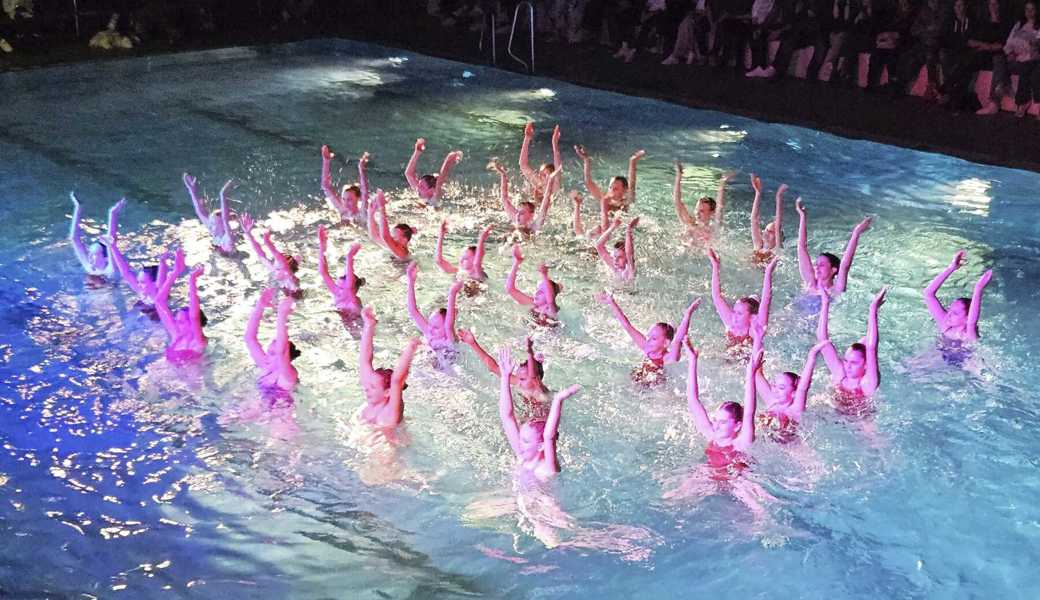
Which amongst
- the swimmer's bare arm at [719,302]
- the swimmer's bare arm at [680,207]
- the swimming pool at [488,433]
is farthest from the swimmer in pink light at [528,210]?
the swimmer's bare arm at [719,302]

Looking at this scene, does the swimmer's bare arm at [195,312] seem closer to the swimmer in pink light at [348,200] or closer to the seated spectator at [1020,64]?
the swimmer in pink light at [348,200]

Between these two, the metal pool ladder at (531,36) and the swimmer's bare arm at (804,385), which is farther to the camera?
the metal pool ladder at (531,36)

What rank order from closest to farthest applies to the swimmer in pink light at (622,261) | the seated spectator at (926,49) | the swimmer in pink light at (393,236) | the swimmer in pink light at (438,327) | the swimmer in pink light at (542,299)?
the swimmer in pink light at (438,327) < the swimmer in pink light at (542,299) < the swimmer in pink light at (622,261) < the swimmer in pink light at (393,236) < the seated spectator at (926,49)

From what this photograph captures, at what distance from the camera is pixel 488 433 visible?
6.84m

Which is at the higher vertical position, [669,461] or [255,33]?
[255,33]

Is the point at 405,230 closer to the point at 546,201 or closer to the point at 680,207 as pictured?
the point at 546,201

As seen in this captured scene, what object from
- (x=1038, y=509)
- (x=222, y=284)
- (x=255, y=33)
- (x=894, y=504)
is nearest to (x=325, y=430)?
(x=222, y=284)

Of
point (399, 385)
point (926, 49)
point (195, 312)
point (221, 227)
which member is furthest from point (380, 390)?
point (926, 49)

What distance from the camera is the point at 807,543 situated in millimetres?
5848

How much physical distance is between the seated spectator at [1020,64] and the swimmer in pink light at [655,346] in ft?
27.4

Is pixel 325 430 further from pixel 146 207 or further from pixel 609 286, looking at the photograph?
pixel 146 207

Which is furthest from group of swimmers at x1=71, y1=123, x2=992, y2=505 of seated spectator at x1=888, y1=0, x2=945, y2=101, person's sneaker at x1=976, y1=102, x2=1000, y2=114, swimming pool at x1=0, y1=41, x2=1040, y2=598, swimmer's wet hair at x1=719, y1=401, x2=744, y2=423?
seated spectator at x1=888, y1=0, x2=945, y2=101

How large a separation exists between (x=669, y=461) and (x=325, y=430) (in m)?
2.15

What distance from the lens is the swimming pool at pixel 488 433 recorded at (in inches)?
221
